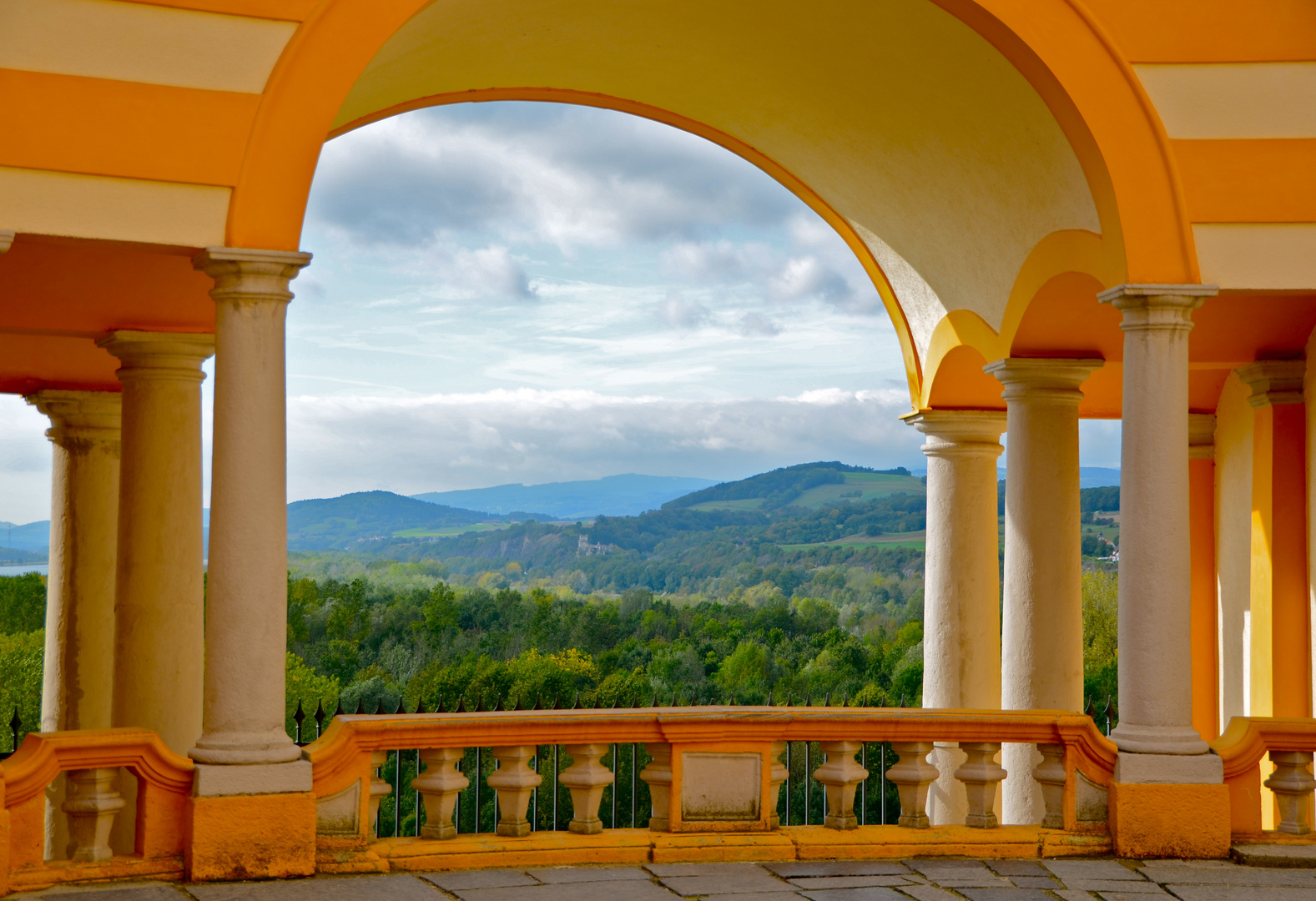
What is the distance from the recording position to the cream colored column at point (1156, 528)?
9.26 m

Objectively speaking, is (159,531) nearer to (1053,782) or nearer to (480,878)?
(480,878)

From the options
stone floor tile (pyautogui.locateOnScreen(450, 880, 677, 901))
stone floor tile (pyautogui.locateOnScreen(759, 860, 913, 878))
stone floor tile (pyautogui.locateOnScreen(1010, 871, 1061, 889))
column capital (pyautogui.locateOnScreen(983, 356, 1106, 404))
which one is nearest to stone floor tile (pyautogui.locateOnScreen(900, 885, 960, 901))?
stone floor tile (pyautogui.locateOnScreen(759, 860, 913, 878))

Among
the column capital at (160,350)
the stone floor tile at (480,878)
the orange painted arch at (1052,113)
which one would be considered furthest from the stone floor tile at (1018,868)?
the column capital at (160,350)

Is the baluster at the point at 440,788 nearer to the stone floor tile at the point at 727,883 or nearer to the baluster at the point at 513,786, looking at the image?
the baluster at the point at 513,786

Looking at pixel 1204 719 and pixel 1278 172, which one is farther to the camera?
pixel 1204 719

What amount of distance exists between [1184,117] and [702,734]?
6064 millimetres

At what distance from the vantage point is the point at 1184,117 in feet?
31.4

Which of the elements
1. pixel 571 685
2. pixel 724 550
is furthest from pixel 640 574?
pixel 571 685

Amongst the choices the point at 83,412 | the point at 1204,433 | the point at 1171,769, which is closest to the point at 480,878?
the point at 1171,769

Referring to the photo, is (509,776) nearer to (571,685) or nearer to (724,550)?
(571,685)

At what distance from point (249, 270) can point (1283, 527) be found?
11.2m

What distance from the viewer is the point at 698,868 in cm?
823

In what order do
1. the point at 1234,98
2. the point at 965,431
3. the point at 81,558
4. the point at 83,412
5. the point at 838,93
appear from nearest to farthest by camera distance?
the point at 1234,98, the point at 838,93, the point at 965,431, the point at 81,558, the point at 83,412

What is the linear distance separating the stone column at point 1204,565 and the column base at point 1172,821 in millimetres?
9146
